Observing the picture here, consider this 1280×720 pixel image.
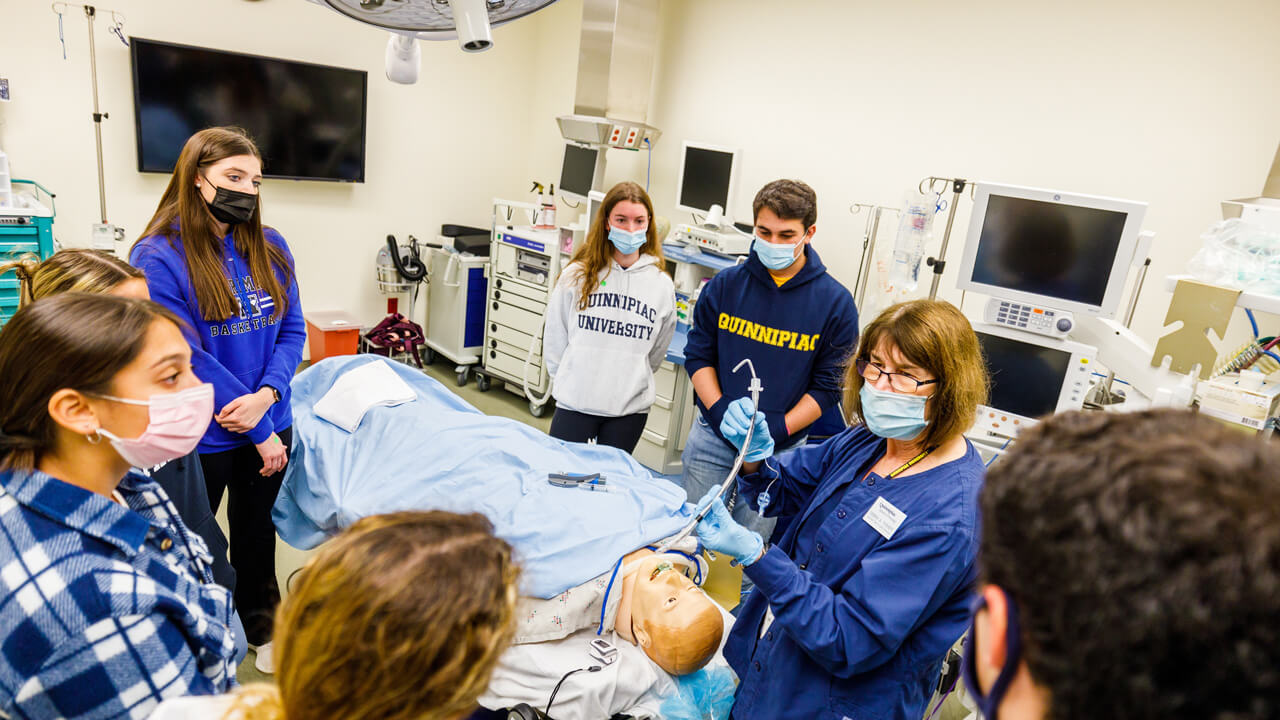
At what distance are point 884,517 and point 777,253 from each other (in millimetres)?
1096

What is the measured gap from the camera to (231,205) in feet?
5.82

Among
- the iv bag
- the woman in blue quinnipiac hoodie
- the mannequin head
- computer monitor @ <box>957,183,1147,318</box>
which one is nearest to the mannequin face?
the mannequin head

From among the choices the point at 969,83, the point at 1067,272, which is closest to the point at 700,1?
the point at 969,83

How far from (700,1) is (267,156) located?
276 cm

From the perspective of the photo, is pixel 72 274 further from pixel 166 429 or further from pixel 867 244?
pixel 867 244

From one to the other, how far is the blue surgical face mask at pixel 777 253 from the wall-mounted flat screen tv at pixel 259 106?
11.0 feet

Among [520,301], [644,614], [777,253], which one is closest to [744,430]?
[644,614]

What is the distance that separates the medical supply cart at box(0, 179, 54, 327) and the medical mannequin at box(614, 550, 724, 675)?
310cm

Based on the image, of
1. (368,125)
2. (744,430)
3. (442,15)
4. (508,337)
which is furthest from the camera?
(368,125)

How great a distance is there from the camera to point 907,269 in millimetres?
2840

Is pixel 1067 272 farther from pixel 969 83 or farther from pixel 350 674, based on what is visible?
pixel 350 674

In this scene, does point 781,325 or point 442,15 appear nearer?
point 442,15

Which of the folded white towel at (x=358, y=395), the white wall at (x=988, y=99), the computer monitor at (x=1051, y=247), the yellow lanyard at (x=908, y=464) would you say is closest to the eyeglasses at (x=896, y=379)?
the yellow lanyard at (x=908, y=464)

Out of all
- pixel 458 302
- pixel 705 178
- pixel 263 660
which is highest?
pixel 705 178
